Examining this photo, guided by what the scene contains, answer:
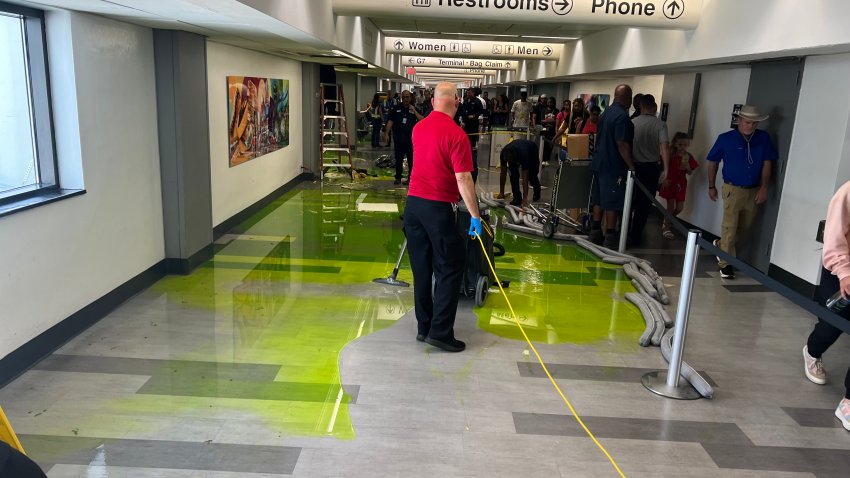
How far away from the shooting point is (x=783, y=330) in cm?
525

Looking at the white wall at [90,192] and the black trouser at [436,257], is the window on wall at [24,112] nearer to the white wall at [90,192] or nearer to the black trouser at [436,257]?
the white wall at [90,192]

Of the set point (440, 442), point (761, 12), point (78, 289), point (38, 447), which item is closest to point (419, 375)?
point (440, 442)

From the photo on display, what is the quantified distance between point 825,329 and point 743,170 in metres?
2.60

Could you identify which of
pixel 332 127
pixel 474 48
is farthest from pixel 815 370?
pixel 332 127

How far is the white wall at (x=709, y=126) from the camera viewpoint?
24.8 ft

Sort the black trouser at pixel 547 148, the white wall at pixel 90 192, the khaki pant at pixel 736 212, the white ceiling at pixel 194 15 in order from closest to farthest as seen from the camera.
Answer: the white ceiling at pixel 194 15 < the white wall at pixel 90 192 < the khaki pant at pixel 736 212 < the black trouser at pixel 547 148

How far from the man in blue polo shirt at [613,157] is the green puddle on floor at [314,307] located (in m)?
0.64

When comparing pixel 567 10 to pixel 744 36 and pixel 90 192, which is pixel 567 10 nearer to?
pixel 744 36

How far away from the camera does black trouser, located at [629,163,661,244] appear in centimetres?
778

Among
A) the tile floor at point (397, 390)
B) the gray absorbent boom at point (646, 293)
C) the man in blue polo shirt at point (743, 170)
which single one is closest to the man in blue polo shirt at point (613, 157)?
the gray absorbent boom at point (646, 293)

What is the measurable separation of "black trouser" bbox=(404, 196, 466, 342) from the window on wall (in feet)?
8.35

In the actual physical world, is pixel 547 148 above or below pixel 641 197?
above

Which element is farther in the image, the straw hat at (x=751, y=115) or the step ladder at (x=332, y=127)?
the step ladder at (x=332, y=127)

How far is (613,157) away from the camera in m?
7.37
